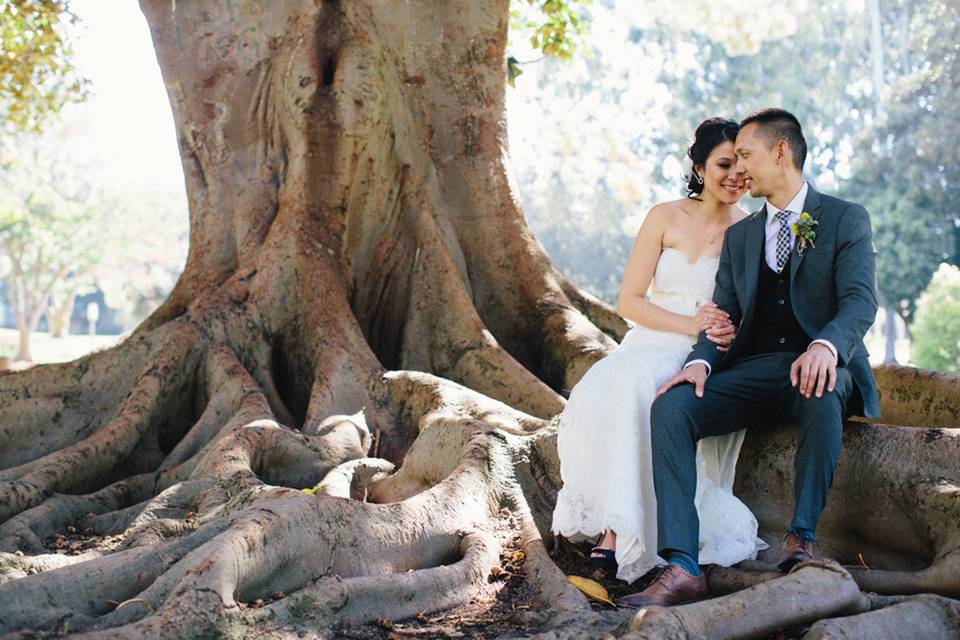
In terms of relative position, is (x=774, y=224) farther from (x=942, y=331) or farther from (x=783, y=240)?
(x=942, y=331)

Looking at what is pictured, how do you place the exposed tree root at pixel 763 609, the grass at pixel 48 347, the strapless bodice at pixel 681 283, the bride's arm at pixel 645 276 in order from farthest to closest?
the grass at pixel 48 347, the strapless bodice at pixel 681 283, the bride's arm at pixel 645 276, the exposed tree root at pixel 763 609

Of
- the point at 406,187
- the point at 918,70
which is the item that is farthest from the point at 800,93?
the point at 406,187

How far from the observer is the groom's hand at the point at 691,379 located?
173 inches

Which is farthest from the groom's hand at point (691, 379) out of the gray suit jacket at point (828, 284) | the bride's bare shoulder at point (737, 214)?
the bride's bare shoulder at point (737, 214)

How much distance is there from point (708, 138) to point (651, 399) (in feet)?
4.28

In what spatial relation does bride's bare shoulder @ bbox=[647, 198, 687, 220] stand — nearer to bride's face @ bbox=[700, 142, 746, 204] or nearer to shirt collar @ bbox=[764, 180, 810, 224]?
bride's face @ bbox=[700, 142, 746, 204]

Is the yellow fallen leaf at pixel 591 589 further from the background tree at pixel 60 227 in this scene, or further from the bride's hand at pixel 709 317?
the background tree at pixel 60 227

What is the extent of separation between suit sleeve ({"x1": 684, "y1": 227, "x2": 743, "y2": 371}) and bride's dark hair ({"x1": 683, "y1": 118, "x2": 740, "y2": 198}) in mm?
451

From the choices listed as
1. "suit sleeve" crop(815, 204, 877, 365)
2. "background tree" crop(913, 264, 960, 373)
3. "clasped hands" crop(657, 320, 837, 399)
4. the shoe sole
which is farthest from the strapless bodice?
"background tree" crop(913, 264, 960, 373)

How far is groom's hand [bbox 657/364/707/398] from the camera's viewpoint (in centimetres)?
439

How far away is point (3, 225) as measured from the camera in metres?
34.4

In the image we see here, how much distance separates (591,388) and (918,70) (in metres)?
34.6

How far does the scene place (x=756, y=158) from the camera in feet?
15.2

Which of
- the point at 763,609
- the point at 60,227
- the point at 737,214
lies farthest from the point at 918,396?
the point at 60,227
